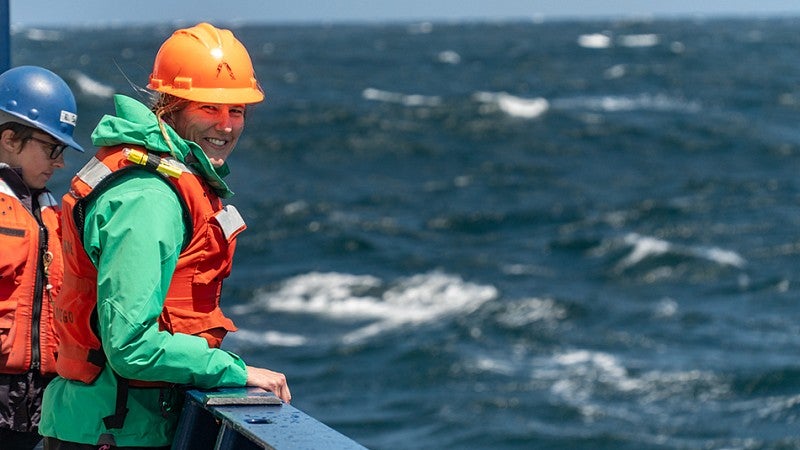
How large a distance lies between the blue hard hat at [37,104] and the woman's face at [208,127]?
1171 millimetres

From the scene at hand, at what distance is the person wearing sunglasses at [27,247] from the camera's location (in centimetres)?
446

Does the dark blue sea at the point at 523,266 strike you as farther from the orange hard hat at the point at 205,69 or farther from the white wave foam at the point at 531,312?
the orange hard hat at the point at 205,69

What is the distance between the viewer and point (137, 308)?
316 cm

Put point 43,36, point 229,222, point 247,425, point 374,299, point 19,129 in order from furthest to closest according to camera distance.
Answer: point 43,36
point 374,299
point 19,129
point 229,222
point 247,425

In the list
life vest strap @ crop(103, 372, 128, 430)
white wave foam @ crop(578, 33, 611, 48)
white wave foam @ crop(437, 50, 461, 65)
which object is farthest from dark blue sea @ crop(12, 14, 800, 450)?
white wave foam @ crop(578, 33, 611, 48)

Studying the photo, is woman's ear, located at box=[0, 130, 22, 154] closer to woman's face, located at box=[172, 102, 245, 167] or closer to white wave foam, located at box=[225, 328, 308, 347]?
woman's face, located at box=[172, 102, 245, 167]

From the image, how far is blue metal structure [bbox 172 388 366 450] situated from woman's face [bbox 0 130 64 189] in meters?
1.37

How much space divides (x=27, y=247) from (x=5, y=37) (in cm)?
134

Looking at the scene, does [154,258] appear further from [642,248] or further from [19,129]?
[642,248]

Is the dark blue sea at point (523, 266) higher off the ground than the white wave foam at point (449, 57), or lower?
lower

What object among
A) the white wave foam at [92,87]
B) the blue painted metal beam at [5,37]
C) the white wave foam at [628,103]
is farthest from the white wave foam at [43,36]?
the blue painted metal beam at [5,37]

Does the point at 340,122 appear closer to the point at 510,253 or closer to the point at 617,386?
the point at 510,253

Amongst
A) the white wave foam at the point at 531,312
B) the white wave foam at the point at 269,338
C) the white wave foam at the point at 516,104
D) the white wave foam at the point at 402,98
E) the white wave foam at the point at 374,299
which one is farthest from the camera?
the white wave foam at the point at 402,98

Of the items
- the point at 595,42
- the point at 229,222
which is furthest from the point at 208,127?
the point at 595,42
